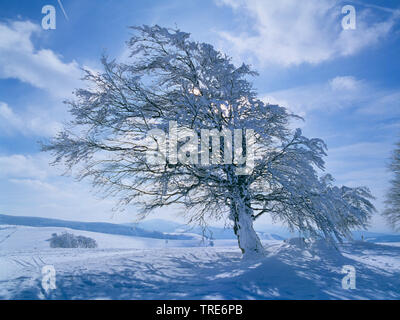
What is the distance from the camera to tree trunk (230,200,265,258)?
25.4 feet

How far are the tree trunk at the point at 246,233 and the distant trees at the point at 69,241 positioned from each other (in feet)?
57.7

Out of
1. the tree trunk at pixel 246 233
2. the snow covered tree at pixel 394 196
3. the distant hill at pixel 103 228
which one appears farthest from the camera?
the distant hill at pixel 103 228

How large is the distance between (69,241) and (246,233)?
18583 millimetres

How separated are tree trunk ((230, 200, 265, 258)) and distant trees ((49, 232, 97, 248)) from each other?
57.7 feet

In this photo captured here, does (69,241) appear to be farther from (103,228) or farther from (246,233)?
(103,228)

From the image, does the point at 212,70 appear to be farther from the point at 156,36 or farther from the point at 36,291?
the point at 36,291

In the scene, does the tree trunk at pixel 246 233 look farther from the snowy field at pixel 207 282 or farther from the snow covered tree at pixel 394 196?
the snow covered tree at pixel 394 196

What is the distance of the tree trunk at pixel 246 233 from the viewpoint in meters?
7.74

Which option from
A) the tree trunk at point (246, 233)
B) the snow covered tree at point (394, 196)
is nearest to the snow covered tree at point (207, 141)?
the tree trunk at point (246, 233)

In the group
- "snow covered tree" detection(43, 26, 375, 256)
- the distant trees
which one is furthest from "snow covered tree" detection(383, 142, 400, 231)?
the distant trees

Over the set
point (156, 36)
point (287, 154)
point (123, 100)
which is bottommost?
point (287, 154)

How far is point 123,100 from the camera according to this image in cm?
723
